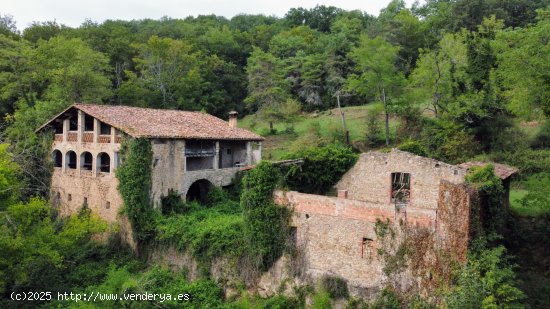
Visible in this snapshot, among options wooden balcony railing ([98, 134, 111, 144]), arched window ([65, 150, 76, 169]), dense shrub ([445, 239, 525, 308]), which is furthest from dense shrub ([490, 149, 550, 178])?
arched window ([65, 150, 76, 169])

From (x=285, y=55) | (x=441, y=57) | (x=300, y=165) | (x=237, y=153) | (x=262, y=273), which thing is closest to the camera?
(x=262, y=273)

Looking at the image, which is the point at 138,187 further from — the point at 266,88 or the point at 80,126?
the point at 266,88

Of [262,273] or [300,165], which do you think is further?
[300,165]

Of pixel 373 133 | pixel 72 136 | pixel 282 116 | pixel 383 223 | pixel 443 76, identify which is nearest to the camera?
pixel 383 223

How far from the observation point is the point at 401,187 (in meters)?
23.2

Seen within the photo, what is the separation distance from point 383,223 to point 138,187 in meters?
12.9

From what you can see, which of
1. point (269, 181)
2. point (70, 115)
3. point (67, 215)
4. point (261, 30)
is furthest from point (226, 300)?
point (261, 30)

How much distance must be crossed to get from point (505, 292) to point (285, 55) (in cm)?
5008

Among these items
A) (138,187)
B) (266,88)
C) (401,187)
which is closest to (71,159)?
(138,187)

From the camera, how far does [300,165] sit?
77.0ft

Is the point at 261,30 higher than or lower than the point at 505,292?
higher

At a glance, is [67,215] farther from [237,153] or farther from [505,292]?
[505,292]

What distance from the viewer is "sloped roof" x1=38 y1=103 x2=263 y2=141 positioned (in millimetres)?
24500

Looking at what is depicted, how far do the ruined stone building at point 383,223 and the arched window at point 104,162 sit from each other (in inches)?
463
